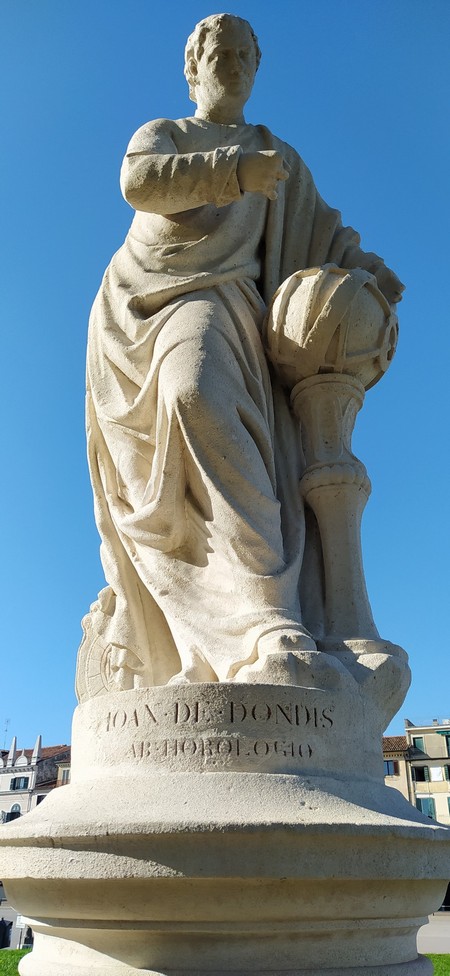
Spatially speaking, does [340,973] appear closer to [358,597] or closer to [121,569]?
[358,597]

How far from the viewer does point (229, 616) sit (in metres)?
3.62

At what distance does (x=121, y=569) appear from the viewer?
4305 millimetres

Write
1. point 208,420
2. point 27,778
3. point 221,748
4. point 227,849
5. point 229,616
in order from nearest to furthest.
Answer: point 227,849, point 221,748, point 229,616, point 208,420, point 27,778

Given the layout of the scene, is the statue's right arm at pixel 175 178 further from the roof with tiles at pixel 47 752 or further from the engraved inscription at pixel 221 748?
the roof with tiles at pixel 47 752

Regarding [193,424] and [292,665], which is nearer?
[292,665]

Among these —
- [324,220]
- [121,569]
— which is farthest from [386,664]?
[324,220]

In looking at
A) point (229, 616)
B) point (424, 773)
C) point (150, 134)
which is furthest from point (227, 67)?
point (424, 773)

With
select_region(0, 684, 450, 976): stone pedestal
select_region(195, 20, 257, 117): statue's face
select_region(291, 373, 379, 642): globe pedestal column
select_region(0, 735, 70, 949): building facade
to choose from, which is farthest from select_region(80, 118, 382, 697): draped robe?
select_region(0, 735, 70, 949): building facade

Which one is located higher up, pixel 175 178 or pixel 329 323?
pixel 175 178

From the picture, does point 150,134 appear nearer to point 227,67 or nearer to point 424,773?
point 227,67

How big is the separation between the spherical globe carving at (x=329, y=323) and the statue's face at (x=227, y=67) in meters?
1.47

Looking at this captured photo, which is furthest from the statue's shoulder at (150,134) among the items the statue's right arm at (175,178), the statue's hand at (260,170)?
the statue's hand at (260,170)

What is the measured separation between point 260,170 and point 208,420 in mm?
1234

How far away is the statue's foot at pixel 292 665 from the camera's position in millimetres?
3211
